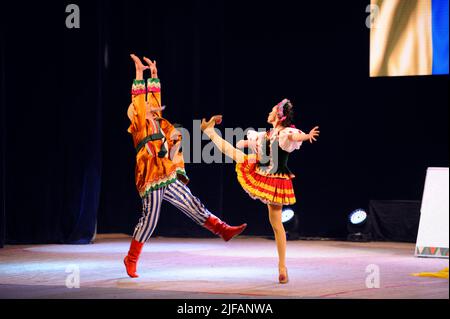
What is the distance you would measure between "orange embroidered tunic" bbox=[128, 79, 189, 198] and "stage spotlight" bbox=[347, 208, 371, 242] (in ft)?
11.7

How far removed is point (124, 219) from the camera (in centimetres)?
1049

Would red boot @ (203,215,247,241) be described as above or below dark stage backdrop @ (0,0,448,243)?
below

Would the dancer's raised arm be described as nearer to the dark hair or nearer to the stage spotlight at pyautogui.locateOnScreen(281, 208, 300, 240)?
the dark hair

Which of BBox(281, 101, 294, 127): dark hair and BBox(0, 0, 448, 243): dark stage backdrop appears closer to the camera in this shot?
BBox(281, 101, 294, 127): dark hair

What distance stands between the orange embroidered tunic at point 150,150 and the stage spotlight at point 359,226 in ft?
11.7

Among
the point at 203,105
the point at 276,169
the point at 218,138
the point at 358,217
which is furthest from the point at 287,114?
the point at 203,105

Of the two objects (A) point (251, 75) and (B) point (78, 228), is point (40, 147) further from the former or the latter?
(A) point (251, 75)

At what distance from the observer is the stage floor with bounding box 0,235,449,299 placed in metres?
5.72

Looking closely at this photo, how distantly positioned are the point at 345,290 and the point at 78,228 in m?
4.51

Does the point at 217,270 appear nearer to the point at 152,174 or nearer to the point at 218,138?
the point at 152,174

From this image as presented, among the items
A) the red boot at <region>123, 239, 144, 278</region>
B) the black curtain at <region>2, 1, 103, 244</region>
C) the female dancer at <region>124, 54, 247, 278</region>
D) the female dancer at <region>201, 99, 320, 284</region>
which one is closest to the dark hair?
the female dancer at <region>201, 99, 320, 284</region>

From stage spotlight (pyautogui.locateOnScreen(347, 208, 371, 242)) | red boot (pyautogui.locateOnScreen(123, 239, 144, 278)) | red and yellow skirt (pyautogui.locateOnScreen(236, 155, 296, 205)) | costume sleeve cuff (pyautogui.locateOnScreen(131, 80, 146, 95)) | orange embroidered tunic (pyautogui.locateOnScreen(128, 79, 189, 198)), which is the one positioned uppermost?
costume sleeve cuff (pyautogui.locateOnScreen(131, 80, 146, 95))

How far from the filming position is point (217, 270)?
711cm
